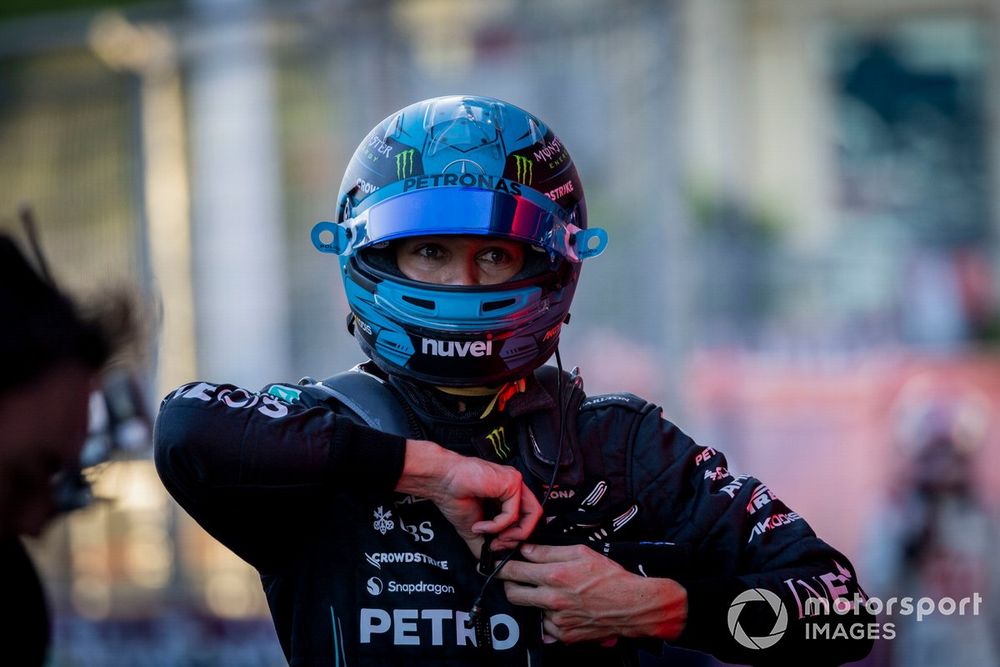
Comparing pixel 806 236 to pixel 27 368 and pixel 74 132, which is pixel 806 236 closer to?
pixel 74 132

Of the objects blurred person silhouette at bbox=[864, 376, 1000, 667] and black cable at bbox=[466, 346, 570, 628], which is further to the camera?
blurred person silhouette at bbox=[864, 376, 1000, 667]

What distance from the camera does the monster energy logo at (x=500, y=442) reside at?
8.32 ft

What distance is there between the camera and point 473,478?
2307 millimetres

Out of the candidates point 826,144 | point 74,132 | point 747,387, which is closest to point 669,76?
point 747,387

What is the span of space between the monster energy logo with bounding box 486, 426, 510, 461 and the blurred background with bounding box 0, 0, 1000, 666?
268 centimetres

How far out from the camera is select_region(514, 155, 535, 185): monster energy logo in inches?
100

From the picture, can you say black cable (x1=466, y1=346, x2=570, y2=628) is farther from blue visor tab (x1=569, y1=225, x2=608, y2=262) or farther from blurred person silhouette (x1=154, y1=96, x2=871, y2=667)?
blue visor tab (x1=569, y1=225, x2=608, y2=262)

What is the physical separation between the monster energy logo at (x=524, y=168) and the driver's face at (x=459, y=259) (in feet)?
0.43

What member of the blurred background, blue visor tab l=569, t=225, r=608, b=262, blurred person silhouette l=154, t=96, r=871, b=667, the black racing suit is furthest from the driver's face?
the blurred background

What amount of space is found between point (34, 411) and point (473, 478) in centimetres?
82

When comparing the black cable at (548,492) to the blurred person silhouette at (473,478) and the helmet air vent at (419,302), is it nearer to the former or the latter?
the blurred person silhouette at (473,478)

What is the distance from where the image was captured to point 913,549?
671 centimetres

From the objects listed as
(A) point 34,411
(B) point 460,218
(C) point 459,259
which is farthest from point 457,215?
(A) point 34,411

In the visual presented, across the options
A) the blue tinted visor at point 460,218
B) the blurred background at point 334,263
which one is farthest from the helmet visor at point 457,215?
the blurred background at point 334,263
